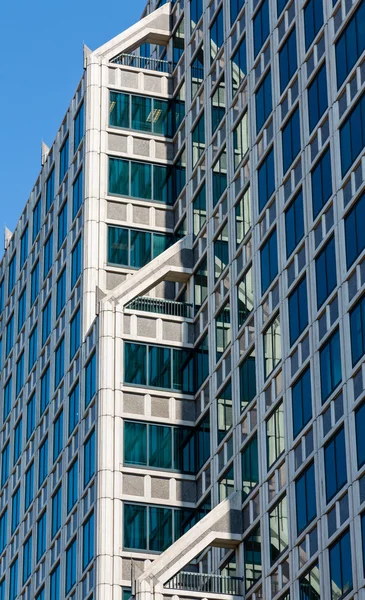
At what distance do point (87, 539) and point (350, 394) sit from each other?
22.0m

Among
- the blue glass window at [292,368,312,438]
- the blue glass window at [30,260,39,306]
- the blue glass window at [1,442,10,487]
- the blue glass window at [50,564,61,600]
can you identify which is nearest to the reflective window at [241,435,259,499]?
the blue glass window at [292,368,312,438]

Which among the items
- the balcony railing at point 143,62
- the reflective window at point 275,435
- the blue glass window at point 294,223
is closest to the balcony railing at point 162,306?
the blue glass window at point 294,223

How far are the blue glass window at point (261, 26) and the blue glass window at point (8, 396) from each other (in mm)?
34335

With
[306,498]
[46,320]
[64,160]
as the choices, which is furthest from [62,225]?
[306,498]

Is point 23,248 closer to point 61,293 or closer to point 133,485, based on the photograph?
point 61,293

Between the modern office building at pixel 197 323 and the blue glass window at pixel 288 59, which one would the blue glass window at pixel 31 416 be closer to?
the modern office building at pixel 197 323

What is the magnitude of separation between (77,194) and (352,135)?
29.5 m

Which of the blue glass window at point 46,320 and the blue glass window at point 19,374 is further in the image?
the blue glass window at point 19,374

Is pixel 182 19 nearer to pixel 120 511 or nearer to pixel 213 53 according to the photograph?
pixel 213 53

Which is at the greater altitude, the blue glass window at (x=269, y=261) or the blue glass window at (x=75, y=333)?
the blue glass window at (x=75, y=333)

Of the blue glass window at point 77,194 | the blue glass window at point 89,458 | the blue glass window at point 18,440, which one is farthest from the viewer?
the blue glass window at point 18,440

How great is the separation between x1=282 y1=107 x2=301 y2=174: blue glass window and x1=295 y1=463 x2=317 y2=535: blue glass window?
A: 43.2 ft

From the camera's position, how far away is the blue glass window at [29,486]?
9169 centimetres

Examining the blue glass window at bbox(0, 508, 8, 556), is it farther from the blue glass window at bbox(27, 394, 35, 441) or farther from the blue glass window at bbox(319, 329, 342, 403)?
the blue glass window at bbox(319, 329, 342, 403)
